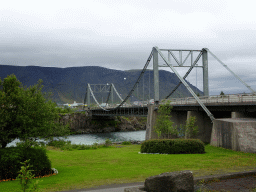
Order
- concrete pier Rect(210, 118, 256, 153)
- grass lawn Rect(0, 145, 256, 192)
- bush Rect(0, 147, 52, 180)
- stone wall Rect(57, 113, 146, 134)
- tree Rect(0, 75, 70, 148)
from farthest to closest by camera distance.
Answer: stone wall Rect(57, 113, 146, 134) → concrete pier Rect(210, 118, 256, 153) → tree Rect(0, 75, 70, 148) → bush Rect(0, 147, 52, 180) → grass lawn Rect(0, 145, 256, 192)

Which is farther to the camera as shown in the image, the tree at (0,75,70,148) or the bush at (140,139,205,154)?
the bush at (140,139,205,154)

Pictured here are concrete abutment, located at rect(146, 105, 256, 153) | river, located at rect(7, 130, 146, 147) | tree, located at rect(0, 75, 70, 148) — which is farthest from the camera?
river, located at rect(7, 130, 146, 147)

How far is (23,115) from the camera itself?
16172 millimetres

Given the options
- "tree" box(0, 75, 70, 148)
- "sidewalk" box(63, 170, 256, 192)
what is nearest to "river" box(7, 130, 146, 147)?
"tree" box(0, 75, 70, 148)

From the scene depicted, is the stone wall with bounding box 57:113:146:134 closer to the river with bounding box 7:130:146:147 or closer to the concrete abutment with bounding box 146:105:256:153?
the river with bounding box 7:130:146:147

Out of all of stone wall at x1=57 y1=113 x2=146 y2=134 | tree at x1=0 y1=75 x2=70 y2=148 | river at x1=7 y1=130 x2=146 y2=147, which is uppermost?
tree at x1=0 y1=75 x2=70 y2=148

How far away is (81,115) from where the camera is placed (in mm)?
106625

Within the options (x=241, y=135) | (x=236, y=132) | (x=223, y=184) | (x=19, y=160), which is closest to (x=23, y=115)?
(x=19, y=160)

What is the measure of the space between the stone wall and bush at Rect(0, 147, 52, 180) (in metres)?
87.6

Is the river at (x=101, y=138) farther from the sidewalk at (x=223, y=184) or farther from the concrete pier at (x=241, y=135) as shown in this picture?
the sidewalk at (x=223, y=184)

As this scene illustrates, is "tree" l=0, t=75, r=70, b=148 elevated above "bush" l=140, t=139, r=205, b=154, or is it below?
above

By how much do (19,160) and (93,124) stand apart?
90.9 metres

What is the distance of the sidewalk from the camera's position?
435 inches

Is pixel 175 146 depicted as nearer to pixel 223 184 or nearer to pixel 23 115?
pixel 223 184
